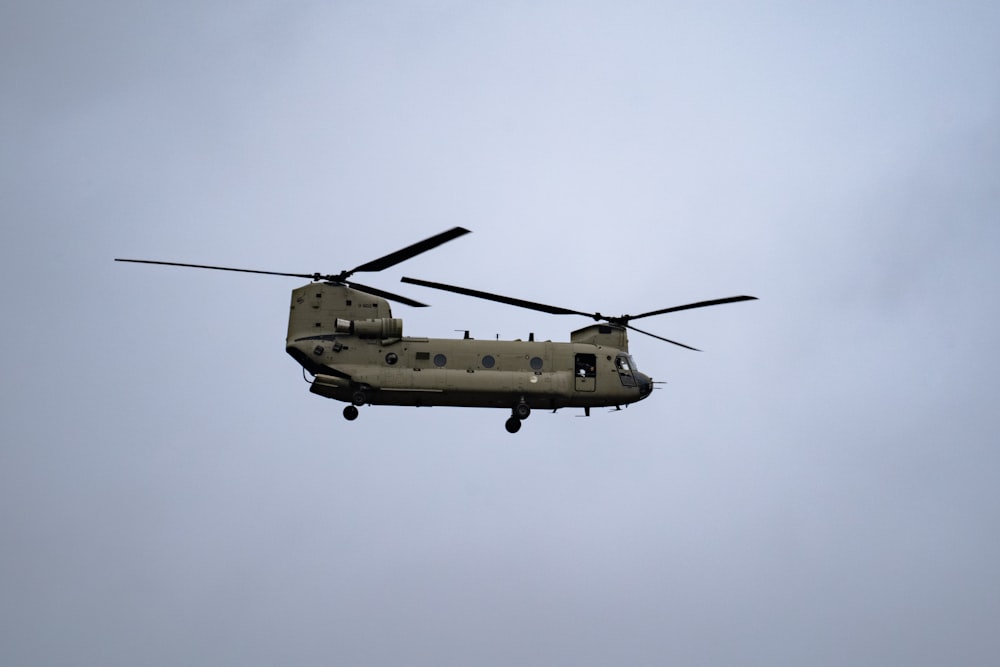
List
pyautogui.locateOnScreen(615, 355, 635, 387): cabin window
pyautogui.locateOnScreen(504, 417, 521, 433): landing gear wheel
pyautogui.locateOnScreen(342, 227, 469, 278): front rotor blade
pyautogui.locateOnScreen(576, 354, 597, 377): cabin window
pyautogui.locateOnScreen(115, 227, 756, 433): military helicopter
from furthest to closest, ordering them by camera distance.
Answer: pyautogui.locateOnScreen(615, 355, 635, 387): cabin window < pyautogui.locateOnScreen(576, 354, 597, 377): cabin window < pyautogui.locateOnScreen(504, 417, 521, 433): landing gear wheel < pyautogui.locateOnScreen(115, 227, 756, 433): military helicopter < pyautogui.locateOnScreen(342, 227, 469, 278): front rotor blade

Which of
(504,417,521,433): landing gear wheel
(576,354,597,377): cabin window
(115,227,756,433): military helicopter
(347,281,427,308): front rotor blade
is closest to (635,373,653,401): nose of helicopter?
(115,227,756,433): military helicopter

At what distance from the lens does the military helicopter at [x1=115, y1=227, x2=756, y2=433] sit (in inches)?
2218

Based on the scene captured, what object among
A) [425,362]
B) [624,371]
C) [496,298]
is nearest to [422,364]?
[425,362]

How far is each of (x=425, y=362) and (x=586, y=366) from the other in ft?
24.5

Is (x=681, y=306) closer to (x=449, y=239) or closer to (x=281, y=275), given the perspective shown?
(x=449, y=239)

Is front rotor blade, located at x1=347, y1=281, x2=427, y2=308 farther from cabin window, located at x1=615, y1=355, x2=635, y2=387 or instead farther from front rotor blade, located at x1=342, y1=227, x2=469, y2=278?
cabin window, located at x1=615, y1=355, x2=635, y2=387

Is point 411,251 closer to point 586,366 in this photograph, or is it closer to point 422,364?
point 422,364

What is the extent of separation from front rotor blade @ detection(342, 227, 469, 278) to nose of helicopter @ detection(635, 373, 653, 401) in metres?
13.0

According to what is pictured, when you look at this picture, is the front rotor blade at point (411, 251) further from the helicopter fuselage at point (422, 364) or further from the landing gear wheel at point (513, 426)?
the landing gear wheel at point (513, 426)

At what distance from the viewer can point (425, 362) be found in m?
56.9

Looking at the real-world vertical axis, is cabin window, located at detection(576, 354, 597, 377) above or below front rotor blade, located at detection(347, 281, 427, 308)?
below

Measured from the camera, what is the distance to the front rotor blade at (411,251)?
50.7m

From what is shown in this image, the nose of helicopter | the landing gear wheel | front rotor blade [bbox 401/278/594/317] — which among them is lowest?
the landing gear wheel

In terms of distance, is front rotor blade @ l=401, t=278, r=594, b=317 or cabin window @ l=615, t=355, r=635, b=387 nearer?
front rotor blade @ l=401, t=278, r=594, b=317
